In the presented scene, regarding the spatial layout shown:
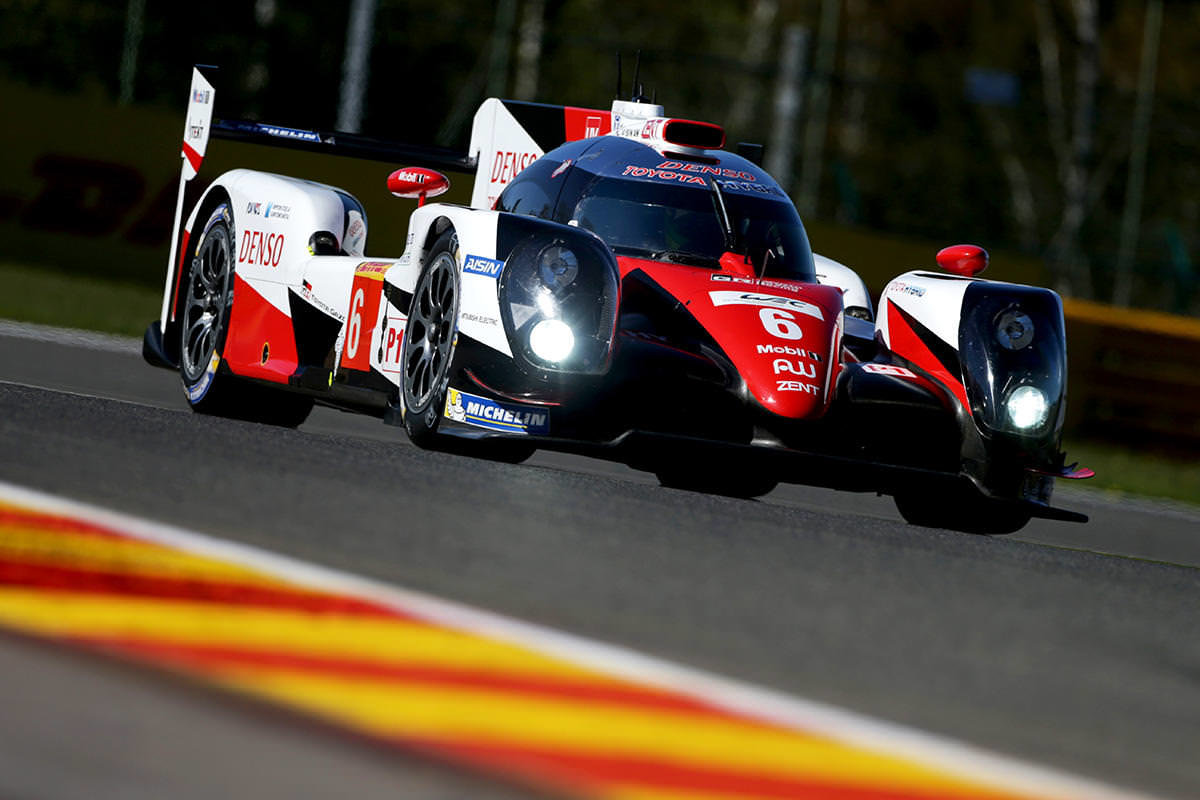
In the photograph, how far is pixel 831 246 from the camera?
16484mm

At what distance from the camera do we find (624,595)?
4898 mm

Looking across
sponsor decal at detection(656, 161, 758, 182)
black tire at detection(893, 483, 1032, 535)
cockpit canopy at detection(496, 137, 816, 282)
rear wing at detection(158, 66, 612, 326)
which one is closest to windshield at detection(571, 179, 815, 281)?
cockpit canopy at detection(496, 137, 816, 282)

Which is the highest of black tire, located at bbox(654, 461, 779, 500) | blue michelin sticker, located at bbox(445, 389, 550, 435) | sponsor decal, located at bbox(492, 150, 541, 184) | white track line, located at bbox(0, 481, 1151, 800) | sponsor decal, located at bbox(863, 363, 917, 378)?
sponsor decal, located at bbox(492, 150, 541, 184)

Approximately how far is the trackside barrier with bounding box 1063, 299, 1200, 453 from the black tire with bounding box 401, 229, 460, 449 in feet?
24.1

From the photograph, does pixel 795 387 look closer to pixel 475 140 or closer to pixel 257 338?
pixel 257 338

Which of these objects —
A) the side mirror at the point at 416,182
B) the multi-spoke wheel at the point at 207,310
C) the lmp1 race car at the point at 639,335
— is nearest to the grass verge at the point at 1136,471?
the lmp1 race car at the point at 639,335

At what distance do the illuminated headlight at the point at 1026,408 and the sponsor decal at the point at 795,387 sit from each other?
79 cm

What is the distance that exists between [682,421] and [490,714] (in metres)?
3.48

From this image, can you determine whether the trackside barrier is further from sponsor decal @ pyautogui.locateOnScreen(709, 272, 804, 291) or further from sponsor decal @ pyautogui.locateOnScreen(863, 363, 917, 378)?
sponsor decal @ pyautogui.locateOnScreen(709, 272, 804, 291)

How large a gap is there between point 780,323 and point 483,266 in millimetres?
1013

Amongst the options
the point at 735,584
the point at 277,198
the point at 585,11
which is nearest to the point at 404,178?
the point at 277,198

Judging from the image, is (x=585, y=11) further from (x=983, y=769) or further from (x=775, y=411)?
(x=983, y=769)

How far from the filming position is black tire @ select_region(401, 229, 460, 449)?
7207 millimetres

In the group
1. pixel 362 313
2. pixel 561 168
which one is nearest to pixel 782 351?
pixel 561 168
